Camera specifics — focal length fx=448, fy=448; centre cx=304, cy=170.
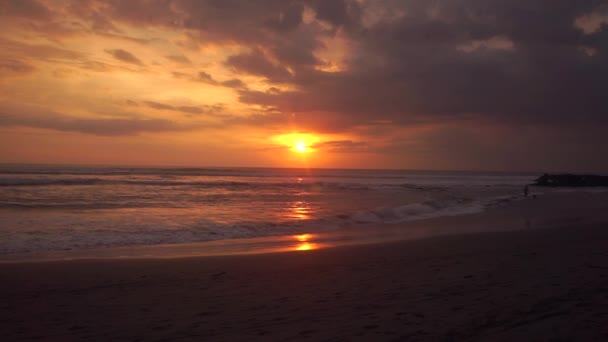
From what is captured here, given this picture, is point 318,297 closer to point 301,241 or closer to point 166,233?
point 301,241

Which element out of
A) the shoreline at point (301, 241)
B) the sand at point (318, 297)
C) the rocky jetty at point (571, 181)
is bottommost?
the shoreline at point (301, 241)

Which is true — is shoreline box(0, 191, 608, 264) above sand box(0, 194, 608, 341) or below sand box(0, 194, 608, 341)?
below

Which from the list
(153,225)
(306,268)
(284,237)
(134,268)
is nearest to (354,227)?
(284,237)

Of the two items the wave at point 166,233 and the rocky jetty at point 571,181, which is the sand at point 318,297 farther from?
the rocky jetty at point 571,181

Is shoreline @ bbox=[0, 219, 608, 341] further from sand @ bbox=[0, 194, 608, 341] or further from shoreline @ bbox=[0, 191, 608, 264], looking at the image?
shoreline @ bbox=[0, 191, 608, 264]

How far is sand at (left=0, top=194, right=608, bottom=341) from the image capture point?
5.08m

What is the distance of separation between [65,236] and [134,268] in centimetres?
565

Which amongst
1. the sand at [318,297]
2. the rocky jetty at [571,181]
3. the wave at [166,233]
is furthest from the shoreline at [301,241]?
the rocky jetty at [571,181]

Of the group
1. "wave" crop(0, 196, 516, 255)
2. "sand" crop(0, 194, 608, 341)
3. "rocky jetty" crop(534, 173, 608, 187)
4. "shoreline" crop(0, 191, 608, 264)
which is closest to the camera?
"sand" crop(0, 194, 608, 341)

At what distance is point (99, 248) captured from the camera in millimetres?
12172

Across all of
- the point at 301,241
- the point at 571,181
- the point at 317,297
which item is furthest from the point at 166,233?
the point at 571,181

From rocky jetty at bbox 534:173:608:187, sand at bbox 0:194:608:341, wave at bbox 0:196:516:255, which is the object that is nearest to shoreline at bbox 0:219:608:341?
sand at bbox 0:194:608:341

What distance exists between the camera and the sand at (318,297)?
5082 mm

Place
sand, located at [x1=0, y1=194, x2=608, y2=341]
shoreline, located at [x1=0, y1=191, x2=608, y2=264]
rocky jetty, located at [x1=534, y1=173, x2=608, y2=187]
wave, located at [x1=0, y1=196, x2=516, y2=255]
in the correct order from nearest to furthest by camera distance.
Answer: sand, located at [x1=0, y1=194, x2=608, y2=341] → shoreline, located at [x1=0, y1=191, x2=608, y2=264] → wave, located at [x1=0, y1=196, x2=516, y2=255] → rocky jetty, located at [x1=534, y1=173, x2=608, y2=187]
